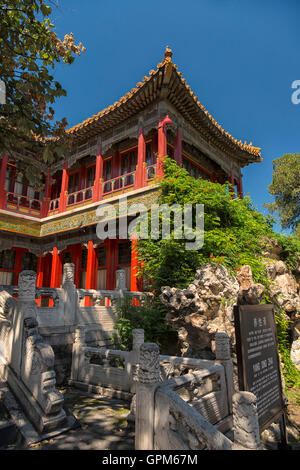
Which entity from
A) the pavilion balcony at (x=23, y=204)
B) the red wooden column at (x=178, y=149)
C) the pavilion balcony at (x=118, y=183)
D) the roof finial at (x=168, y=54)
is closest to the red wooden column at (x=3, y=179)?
the pavilion balcony at (x=23, y=204)

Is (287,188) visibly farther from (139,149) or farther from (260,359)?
(260,359)

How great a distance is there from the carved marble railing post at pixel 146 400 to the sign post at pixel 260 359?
3.08 feet

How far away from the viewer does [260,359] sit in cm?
334

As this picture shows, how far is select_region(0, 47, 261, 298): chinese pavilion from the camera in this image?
35.6 feet

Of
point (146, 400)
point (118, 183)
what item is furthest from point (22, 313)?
point (118, 183)

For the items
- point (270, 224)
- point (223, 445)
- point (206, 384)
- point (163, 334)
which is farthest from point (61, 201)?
point (223, 445)

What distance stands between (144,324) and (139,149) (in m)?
6.98

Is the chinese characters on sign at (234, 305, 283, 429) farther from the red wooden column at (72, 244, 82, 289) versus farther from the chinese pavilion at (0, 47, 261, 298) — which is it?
the red wooden column at (72, 244, 82, 289)

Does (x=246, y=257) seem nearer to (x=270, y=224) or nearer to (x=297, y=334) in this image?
(x=297, y=334)

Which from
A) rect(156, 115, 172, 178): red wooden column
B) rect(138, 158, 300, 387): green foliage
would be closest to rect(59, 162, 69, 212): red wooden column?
rect(156, 115, 172, 178): red wooden column

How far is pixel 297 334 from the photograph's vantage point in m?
9.73

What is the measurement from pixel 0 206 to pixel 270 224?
40.7 feet

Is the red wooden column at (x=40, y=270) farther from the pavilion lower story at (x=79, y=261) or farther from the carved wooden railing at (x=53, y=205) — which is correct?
the carved wooden railing at (x=53, y=205)
